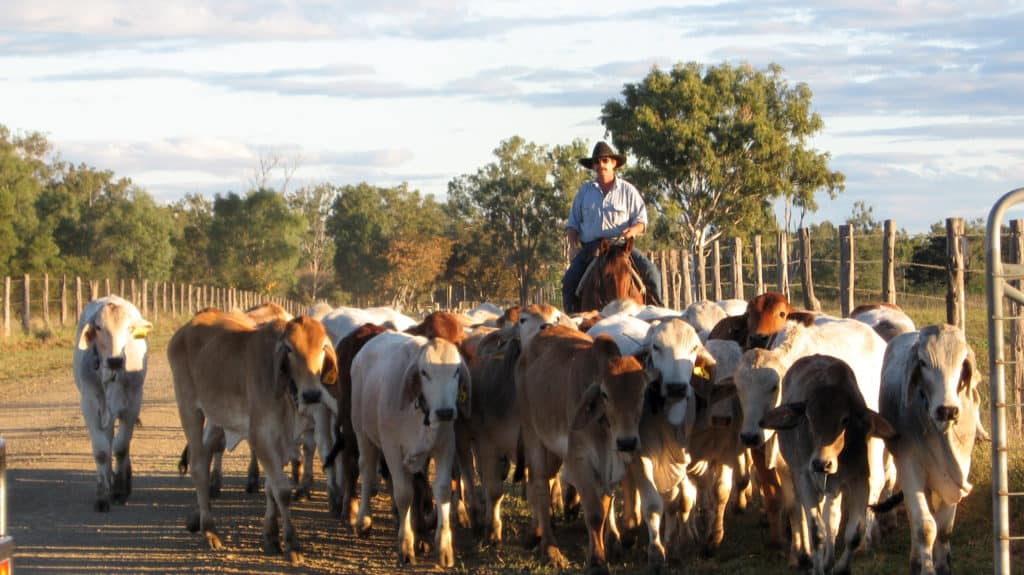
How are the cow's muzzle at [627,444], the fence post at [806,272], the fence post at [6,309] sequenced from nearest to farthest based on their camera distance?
the cow's muzzle at [627,444]
the fence post at [806,272]
the fence post at [6,309]

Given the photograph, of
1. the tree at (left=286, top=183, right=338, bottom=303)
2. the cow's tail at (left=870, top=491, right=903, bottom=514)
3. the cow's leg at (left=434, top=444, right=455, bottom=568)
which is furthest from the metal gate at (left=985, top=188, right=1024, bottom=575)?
the tree at (left=286, top=183, right=338, bottom=303)

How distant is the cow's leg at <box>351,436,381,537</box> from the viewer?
10.3 metres

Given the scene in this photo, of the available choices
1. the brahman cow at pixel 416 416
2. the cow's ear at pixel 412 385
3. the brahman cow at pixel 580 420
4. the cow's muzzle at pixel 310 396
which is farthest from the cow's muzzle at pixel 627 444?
the cow's muzzle at pixel 310 396

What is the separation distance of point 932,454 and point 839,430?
556mm

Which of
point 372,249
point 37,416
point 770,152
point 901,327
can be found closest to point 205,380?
point 901,327

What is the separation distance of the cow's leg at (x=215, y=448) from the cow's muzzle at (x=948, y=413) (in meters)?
5.58

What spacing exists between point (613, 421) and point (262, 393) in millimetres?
2844

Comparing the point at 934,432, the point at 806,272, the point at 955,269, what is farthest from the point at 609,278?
the point at 934,432

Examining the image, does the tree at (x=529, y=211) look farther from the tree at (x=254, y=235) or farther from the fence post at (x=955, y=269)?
the fence post at (x=955, y=269)

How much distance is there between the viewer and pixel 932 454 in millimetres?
7656

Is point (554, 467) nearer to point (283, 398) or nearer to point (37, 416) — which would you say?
point (283, 398)

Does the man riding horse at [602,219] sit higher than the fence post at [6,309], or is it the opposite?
the man riding horse at [602,219]

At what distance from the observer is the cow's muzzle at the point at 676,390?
8.67 meters

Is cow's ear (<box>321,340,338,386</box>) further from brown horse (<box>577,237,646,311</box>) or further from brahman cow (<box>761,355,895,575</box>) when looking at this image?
brown horse (<box>577,237,646,311</box>)
